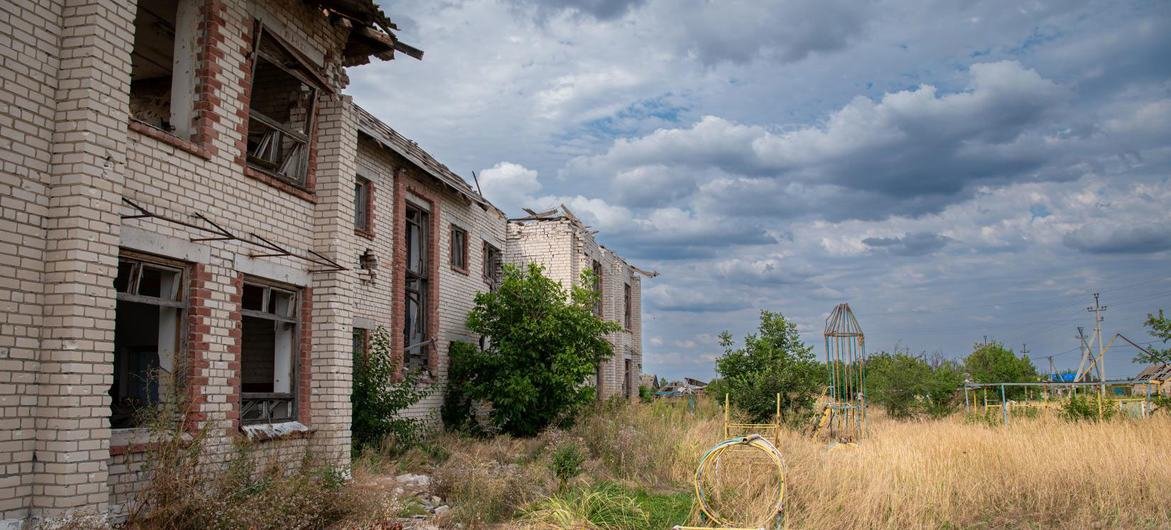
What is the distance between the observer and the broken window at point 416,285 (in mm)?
17141

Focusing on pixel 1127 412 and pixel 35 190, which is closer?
pixel 35 190

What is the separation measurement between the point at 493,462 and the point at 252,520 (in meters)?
5.63

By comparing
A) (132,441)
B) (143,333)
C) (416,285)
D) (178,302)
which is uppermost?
(416,285)

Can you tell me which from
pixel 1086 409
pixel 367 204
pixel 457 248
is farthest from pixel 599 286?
pixel 1086 409

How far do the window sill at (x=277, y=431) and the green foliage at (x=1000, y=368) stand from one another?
26.8 metres

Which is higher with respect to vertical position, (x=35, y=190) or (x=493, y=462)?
(x=35, y=190)

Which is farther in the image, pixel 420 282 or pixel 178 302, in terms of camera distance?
pixel 420 282

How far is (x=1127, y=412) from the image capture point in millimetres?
17922

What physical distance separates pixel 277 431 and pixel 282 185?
3014 millimetres

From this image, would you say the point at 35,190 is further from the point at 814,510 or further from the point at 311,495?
the point at 814,510

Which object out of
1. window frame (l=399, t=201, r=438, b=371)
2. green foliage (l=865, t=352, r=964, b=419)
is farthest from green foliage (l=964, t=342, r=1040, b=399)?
window frame (l=399, t=201, r=438, b=371)

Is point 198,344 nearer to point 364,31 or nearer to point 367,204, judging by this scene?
point 364,31

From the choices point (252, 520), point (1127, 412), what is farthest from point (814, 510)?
point (1127, 412)

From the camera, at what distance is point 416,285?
57.9 ft
